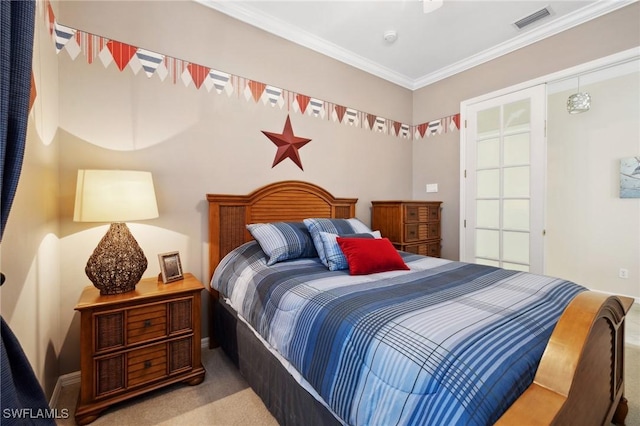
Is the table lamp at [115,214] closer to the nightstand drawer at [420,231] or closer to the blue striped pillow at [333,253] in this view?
the blue striped pillow at [333,253]

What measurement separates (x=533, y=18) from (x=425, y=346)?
3.17 m

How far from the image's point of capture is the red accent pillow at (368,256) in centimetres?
176

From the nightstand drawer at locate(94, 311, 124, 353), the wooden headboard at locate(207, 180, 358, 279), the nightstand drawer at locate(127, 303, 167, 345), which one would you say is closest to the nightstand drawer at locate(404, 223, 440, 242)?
the wooden headboard at locate(207, 180, 358, 279)

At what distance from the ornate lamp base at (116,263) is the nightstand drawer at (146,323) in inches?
6.9

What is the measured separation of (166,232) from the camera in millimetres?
2070

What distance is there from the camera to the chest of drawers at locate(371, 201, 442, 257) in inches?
120

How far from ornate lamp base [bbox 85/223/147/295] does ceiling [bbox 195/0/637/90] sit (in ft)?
6.39

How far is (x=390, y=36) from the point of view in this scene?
9.00 feet

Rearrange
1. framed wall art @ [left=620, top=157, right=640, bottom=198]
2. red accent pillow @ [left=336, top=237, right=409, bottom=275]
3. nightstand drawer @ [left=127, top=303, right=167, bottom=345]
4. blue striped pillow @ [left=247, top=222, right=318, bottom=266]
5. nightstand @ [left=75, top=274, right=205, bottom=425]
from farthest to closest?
framed wall art @ [left=620, top=157, right=640, bottom=198]
blue striped pillow @ [left=247, top=222, right=318, bottom=266]
red accent pillow @ [left=336, top=237, right=409, bottom=275]
nightstand drawer @ [left=127, top=303, right=167, bottom=345]
nightstand @ [left=75, top=274, right=205, bottom=425]

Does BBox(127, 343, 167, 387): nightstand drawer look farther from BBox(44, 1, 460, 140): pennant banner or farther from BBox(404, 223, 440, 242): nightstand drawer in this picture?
BBox(404, 223, 440, 242): nightstand drawer

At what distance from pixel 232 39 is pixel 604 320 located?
2.91 meters

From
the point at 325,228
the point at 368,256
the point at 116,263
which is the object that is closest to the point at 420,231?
the point at 325,228

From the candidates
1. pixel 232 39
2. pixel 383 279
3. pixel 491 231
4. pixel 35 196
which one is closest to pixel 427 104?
pixel 491 231

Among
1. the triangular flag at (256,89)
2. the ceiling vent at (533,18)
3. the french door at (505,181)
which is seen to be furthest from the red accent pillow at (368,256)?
the ceiling vent at (533,18)
